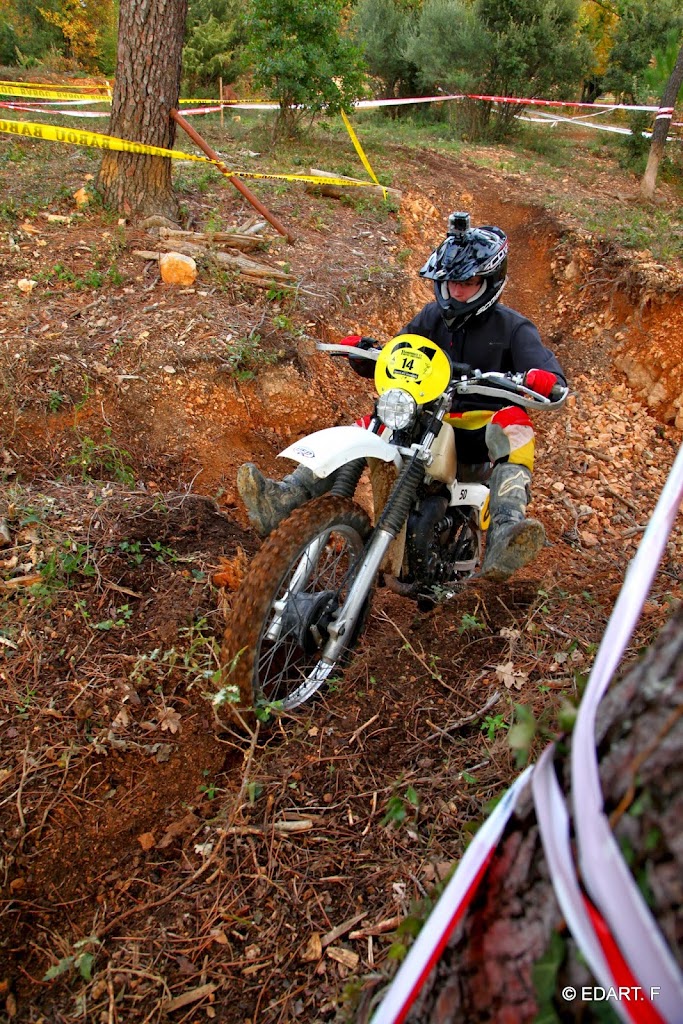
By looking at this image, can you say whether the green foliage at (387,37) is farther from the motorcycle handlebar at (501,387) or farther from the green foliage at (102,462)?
the motorcycle handlebar at (501,387)

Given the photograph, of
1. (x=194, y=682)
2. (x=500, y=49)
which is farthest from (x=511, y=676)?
(x=500, y=49)

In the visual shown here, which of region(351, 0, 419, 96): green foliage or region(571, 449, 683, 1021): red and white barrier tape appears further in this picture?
region(351, 0, 419, 96): green foliage

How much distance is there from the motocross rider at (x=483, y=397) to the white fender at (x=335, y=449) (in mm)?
353

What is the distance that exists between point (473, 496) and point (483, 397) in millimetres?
547

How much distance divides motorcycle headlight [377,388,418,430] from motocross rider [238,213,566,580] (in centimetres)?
49

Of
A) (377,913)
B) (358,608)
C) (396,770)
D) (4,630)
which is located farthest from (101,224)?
(377,913)

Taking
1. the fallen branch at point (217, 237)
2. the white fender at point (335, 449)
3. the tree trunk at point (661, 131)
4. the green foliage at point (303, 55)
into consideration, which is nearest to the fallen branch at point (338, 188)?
the green foliage at point (303, 55)

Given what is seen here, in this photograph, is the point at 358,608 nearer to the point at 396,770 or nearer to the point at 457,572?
the point at 396,770

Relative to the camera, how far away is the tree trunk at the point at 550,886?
933 mm

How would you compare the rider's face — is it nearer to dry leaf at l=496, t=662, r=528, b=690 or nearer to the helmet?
the helmet

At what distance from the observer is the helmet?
322 cm

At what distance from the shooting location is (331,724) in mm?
2637

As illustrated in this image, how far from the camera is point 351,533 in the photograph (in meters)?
2.80

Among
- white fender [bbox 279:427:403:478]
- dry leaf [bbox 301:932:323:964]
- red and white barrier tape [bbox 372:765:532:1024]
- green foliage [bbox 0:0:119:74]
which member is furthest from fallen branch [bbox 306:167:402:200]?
green foliage [bbox 0:0:119:74]
